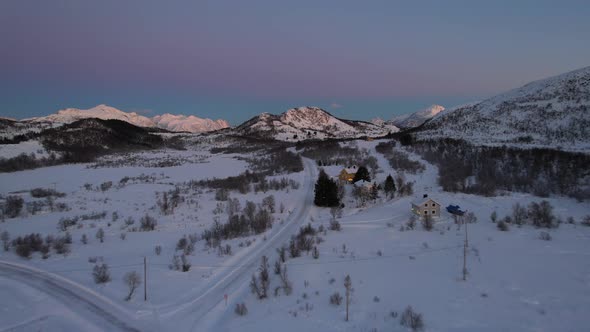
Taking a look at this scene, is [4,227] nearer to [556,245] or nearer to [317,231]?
[317,231]

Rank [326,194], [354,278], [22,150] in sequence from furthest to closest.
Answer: [22,150] → [326,194] → [354,278]

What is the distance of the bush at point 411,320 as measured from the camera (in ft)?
30.0

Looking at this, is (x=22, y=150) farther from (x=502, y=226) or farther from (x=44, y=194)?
(x=502, y=226)

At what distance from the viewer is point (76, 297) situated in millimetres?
11758

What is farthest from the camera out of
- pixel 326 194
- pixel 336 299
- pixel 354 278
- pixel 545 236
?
pixel 326 194

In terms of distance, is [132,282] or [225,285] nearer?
[132,282]

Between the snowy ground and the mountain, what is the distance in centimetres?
4205

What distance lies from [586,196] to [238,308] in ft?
90.2

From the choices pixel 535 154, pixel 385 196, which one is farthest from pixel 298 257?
pixel 535 154

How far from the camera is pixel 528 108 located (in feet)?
251

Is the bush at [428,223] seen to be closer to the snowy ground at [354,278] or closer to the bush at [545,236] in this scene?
the snowy ground at [354,278]

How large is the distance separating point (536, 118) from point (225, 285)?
260 feet

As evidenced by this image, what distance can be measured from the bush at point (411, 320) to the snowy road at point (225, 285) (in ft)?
19.4

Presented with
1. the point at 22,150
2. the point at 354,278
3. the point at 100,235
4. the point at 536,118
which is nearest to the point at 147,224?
the point at 100,235
